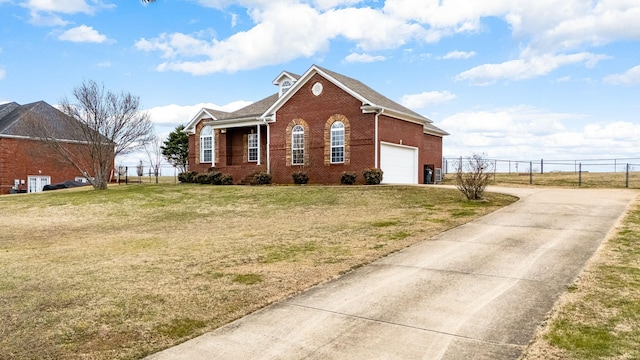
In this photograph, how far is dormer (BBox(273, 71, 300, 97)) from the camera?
1257 inches

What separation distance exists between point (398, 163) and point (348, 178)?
13.1ft

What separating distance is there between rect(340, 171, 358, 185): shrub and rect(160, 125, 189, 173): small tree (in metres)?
30.6

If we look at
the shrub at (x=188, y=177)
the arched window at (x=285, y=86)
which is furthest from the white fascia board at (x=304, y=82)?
the shrub at (x=188, y=177)

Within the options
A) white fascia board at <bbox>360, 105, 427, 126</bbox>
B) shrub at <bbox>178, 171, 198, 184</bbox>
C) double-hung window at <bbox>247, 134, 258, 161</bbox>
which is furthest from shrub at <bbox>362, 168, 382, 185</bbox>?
shrub at <bbox>178, 171, 198, 184</bbox>

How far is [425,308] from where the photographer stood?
5.95 metres

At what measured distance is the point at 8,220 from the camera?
1809 cm

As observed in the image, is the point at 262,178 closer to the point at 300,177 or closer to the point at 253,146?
the point at 300,177

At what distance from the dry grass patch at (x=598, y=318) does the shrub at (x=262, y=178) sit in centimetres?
2174

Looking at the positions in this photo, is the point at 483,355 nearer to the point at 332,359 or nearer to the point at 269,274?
the point at 332,359

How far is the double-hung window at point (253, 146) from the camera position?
3173 centimetres

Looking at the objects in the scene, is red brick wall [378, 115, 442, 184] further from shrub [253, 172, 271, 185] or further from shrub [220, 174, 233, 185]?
shrub [220, 174, 233, 185]

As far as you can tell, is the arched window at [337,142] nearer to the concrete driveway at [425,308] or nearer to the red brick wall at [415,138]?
the red brick wall at [415,138]

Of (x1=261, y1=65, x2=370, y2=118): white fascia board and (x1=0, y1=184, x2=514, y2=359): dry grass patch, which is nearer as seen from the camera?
(x1=0, y1=184, x2=514, y2=359): dry grass patch

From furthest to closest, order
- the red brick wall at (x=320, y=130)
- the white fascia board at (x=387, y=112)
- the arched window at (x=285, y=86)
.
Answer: the arched window at (x=285, y=86) < the red brick wall at (x=320, y=130) < the white fascia board at (x=387, y=112)
